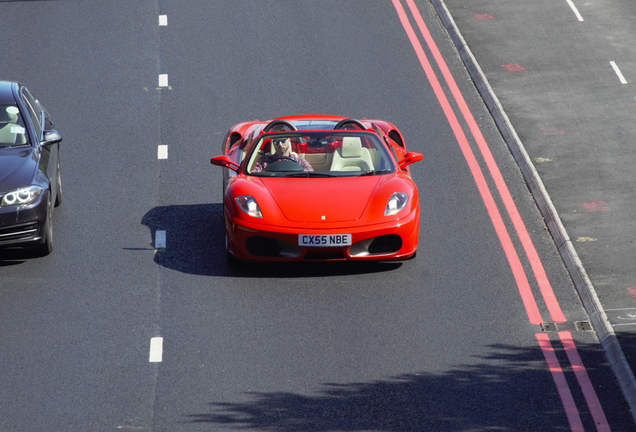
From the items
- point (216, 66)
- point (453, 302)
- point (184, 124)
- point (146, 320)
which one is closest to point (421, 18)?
point (216, 66)

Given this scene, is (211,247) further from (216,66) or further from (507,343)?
(216,66)

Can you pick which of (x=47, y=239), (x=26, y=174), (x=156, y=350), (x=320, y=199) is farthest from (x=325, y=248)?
(x=26, y=174)

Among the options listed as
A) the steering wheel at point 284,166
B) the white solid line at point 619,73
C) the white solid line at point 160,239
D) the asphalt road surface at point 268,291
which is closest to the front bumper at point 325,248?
the asphalt road surface at point 268,291

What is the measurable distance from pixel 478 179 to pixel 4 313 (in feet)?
21.0

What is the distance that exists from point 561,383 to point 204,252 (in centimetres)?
441

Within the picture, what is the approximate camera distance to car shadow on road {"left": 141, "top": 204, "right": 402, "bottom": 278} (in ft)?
31.2

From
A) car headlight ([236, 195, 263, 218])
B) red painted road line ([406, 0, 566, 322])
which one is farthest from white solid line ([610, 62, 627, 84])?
car headlight ([236, 195, 263, 218])

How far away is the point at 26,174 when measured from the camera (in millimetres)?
9484

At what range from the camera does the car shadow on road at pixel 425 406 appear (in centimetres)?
688

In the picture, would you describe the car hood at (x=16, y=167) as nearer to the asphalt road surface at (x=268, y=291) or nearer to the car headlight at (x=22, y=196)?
the car headlight at (x=22, y=196)

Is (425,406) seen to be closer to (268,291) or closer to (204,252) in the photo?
(268,291)

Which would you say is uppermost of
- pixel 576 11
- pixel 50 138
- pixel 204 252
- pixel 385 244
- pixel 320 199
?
pixel 576 11

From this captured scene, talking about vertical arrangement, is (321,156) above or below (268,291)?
above

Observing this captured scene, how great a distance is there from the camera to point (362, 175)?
32.1ft
